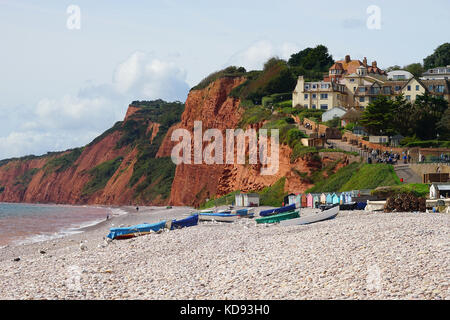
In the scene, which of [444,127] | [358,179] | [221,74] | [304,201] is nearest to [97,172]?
[221,74]

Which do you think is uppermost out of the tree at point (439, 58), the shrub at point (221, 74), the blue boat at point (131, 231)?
the tree at point (439, 58)

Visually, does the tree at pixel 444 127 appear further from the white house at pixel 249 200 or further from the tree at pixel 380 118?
the white house at pixel 249 200

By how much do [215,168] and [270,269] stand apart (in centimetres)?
6127

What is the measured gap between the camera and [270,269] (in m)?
16.9

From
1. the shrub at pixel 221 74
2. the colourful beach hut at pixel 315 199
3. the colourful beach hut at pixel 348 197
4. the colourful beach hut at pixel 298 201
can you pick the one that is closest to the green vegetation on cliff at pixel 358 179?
the colourful beach hut at pixel 315 199

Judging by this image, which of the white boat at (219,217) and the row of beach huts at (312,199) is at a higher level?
the row of beach huts at (312,199)

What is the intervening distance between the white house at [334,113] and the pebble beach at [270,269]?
4632cm

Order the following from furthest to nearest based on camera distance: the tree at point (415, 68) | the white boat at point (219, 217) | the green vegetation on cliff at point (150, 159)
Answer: the green vegetation on cliff at point (150, 159), the tree at point (415, 68), the white boat at point (219, 217)

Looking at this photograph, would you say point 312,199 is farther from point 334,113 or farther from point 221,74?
point 221,74

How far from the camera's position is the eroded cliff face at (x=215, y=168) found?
62531 millimetres

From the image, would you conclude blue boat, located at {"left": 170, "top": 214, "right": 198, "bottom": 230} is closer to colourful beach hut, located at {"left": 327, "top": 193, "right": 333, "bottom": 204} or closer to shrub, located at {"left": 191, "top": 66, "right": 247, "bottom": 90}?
colourful beach hut, located at {"left": 327, "top": 193, "right": 333, "bottom": 204}

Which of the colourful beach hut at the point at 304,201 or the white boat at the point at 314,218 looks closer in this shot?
the white boat at the point at 314,218
